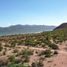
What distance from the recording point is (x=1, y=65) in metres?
18.9

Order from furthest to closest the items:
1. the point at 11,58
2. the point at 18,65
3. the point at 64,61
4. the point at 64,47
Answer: the point at 64,47 → the point at 11,58 → the point at 64,61 → the point at 18,65

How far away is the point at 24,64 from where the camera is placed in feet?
58.8

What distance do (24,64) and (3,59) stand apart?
3196 mm

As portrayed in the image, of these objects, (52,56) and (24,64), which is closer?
(24,64)

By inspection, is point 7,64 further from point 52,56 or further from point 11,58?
point 52,56

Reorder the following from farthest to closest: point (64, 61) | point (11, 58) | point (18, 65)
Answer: point (11, 58) → point (64, 61) → point (18, 65)

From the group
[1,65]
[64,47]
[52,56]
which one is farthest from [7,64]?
[64,47]

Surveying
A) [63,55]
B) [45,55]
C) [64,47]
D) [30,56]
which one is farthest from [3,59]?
[64,47]

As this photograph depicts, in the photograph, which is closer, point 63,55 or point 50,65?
point 50,65

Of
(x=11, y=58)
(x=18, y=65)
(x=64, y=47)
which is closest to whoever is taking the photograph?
(x=18, y=65)

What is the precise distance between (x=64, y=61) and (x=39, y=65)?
7.89 feet

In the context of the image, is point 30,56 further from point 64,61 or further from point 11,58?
point 64,61

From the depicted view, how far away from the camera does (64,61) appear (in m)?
18.6

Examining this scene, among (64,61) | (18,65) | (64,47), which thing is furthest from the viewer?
(64,47)
